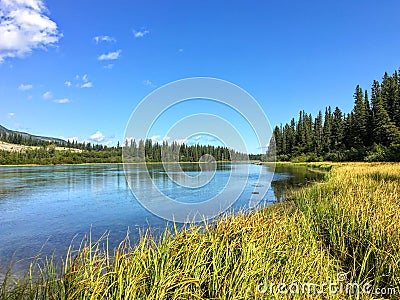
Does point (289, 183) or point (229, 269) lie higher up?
point (229, 269)

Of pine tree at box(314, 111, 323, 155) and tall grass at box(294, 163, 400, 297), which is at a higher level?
pine tree at box(314, 111, 323, 155)

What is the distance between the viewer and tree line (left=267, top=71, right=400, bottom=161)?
48000 millimetres

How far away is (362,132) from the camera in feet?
188

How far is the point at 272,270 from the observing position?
13.5ft

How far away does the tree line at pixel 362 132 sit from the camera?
48.0 m

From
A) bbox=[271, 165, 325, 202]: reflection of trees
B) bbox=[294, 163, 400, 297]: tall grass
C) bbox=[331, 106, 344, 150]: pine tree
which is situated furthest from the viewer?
bbox=[331, 106, 344, 150]: pine tree

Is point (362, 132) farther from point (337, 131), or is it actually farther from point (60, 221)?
point (60, 221)

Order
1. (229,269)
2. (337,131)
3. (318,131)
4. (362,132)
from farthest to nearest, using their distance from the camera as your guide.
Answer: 1. (318,131)
2. (337,131)
3. (362,132)
4. (229,269)

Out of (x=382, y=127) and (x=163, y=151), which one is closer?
(x=163, y=151)

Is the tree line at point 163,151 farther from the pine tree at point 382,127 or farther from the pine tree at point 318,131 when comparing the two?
the pine tree at point 318,131

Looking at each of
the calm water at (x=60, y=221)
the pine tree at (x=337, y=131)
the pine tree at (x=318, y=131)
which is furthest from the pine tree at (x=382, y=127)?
the calm water at (x=60, y=221)

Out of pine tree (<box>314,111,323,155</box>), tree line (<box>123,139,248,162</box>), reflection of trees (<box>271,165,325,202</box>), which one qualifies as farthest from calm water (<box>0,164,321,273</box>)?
pine tree (<box>314,111,323,155</box>)

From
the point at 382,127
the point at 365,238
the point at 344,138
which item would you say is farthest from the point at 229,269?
the point at 344,138

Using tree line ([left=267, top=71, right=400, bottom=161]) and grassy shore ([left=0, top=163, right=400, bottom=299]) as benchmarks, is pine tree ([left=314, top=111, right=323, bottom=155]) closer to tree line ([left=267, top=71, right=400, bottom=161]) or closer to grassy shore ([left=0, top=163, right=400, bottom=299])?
tree line ([left=267, top=71, right=400, bottom=161])
